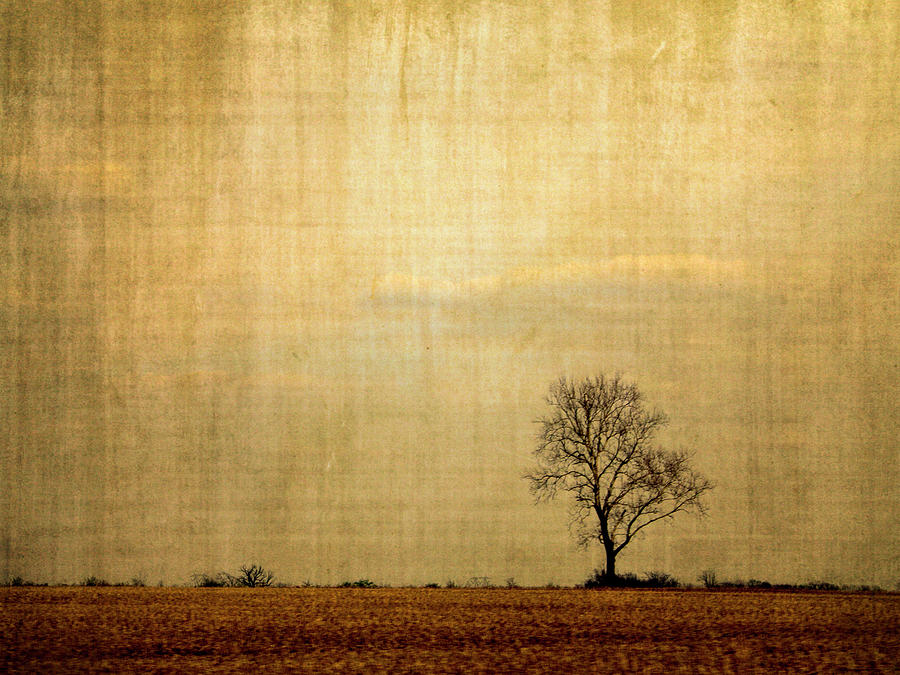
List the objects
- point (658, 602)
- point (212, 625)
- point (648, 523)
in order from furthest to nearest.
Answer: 1. point (648, 523)
2. point (658, 602)
3. point (212, 625)

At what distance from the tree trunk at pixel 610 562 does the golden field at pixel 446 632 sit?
4.82 meters

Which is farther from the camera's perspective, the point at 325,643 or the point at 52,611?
the point at 52,611

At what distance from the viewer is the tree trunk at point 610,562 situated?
1254 inches

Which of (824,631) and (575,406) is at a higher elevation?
(575,406)

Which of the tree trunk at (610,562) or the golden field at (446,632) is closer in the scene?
the golden field at (446,632)

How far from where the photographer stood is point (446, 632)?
59.7ft

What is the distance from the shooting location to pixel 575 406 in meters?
32.0

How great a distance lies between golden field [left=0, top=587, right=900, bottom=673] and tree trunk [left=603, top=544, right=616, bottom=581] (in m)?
4.82

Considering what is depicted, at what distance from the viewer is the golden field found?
47.8 ft

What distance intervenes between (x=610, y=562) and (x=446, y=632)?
14.8m

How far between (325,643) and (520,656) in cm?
351

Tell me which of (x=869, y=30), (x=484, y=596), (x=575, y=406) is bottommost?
(x=484, y=596)

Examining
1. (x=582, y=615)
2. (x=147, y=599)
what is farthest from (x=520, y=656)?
(x=147, y=599)

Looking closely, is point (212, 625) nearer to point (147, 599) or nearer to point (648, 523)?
point (147, 599)
